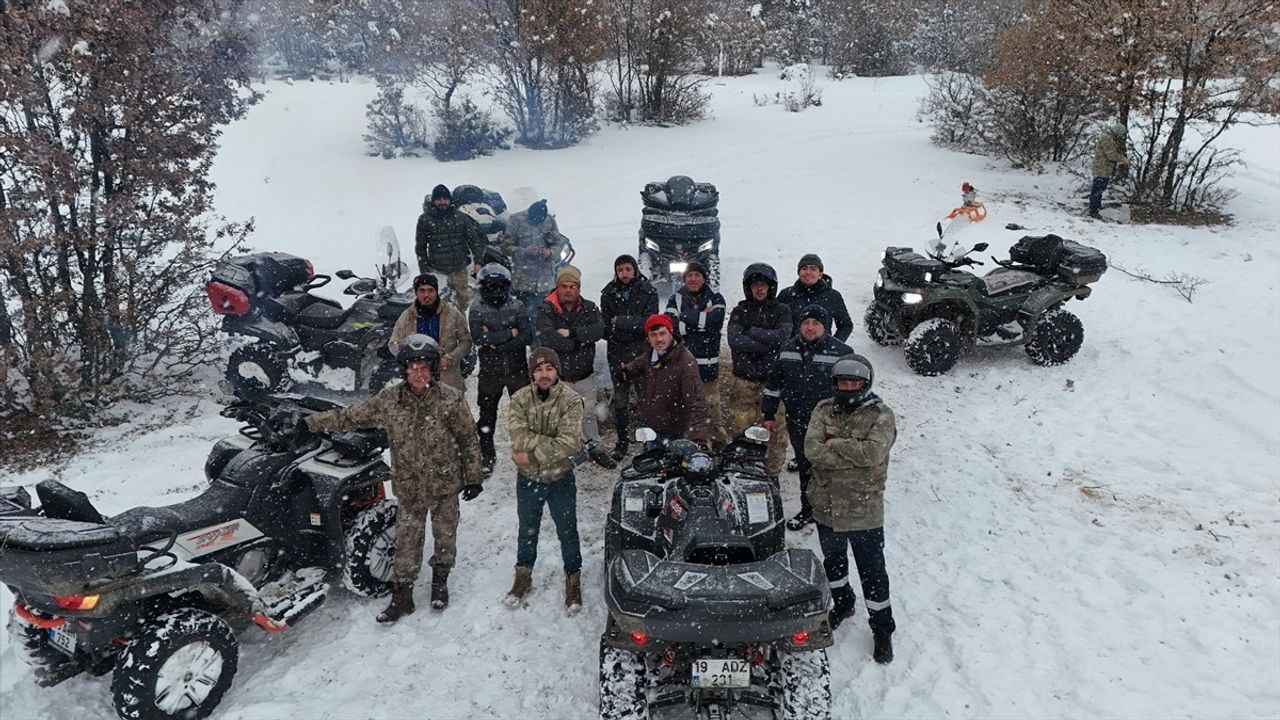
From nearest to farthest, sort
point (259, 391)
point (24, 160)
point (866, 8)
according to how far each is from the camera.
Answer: point (24, 160) → point (259, 391) → point (866, 8)

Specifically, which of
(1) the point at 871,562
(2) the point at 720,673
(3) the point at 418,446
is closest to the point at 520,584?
(3) the point at 418,446

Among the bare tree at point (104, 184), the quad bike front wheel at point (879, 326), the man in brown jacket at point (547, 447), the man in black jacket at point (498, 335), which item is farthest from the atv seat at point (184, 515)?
the quad bike front wheel at point (879, 326)

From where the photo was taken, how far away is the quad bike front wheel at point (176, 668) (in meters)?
3.77

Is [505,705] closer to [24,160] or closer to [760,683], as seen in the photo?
[760,683]

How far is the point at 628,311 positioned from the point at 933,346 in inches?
145

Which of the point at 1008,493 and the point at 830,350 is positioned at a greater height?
the point at 830,350

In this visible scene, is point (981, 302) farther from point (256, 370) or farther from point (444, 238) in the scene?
point (256, 370)

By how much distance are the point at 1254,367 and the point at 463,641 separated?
28.0 feet

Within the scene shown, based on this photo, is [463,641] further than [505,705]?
Yes

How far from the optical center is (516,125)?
65.3 ft

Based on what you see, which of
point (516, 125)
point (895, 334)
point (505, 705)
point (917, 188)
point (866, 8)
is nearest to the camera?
point (505, 705)

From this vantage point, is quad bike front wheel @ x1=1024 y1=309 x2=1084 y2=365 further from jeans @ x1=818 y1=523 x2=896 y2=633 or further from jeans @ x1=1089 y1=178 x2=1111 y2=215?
jeans @ x1=1089 y1=178 x2=1111 y2=215

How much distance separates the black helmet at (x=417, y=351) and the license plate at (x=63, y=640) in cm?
210

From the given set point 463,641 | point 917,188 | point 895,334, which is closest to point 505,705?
point 463,641
